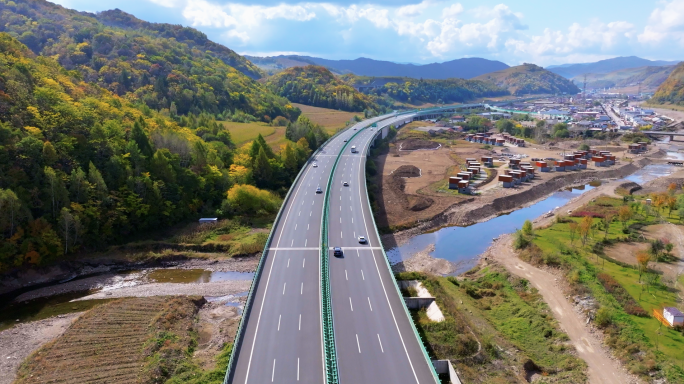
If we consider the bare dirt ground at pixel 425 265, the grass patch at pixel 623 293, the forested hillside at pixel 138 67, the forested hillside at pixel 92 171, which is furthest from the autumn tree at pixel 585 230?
the forested hillside at pixel 138 67

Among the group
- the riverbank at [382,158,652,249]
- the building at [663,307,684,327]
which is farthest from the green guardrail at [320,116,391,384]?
the building at [663,307,684,327]

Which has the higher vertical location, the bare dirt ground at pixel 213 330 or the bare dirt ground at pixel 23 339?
the bare dirt ground at pixel 23 339

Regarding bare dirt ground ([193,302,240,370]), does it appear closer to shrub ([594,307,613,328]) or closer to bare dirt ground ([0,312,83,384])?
bare dirt ground ([0,312,83,384])

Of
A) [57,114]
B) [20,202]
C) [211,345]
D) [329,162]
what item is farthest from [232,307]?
[329,162]

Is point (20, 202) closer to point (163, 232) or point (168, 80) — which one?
point (163, 232)

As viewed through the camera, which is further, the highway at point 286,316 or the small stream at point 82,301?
the small stream at point 82,301

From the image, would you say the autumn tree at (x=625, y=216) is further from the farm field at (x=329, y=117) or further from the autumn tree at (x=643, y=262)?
the farm field at (x=329, y=117)

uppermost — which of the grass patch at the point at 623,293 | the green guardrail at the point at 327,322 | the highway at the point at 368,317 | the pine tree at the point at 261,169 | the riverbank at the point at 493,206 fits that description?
the pine tree at the point at 261,169
